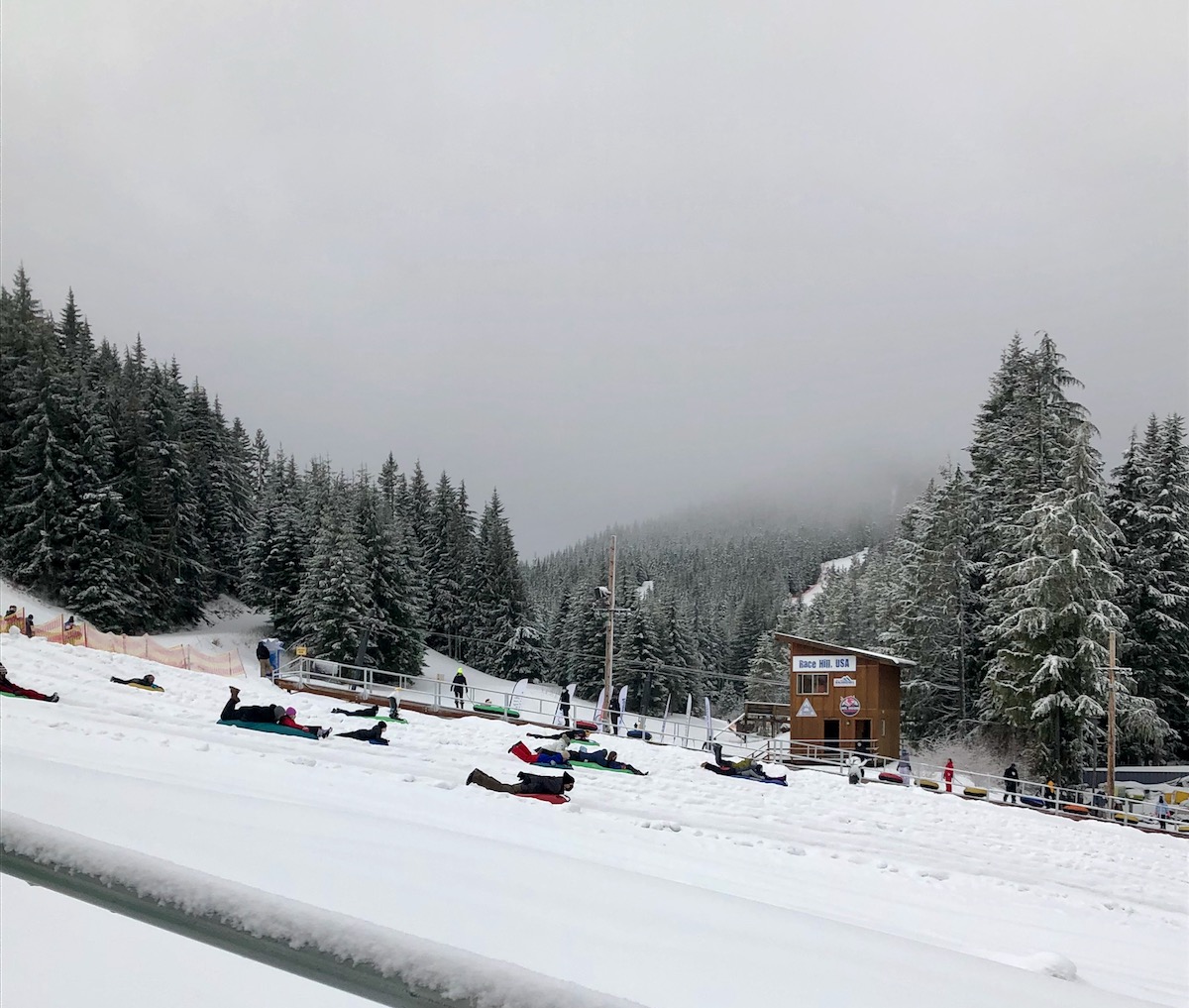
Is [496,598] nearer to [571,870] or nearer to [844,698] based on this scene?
[844,698]

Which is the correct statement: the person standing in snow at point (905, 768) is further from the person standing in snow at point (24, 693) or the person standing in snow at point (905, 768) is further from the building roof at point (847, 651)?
the person standing in snow at point (24, 693)

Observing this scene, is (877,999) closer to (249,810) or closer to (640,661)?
A: (249,810)

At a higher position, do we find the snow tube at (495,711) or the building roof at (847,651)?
the building roof at (847,651)

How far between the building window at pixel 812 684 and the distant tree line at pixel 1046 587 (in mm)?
7161

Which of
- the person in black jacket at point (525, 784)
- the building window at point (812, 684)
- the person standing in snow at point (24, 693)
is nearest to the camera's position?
the person in black jacket at point (525, 784)

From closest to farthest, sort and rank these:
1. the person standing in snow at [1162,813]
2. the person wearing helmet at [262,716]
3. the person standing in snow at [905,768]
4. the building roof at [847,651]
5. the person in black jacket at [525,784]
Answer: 1. the person in black jacket at [525,784]
2. the person wearing helmet at [262,716]
3. the person standing in snow at [905,768]
4. the person standing in snow at [1162,813]
5. the building roof at [847,651]

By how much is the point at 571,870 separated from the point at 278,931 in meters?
1.00

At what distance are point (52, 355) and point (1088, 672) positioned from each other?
58.6m

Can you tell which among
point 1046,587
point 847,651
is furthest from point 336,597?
point 1046,587

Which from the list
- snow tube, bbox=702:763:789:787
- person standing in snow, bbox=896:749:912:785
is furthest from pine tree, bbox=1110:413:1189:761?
snow tube, bbox=702:763:789:787

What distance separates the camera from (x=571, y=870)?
7.24 feet

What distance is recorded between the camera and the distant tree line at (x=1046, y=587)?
3600 cm

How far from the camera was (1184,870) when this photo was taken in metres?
20.0

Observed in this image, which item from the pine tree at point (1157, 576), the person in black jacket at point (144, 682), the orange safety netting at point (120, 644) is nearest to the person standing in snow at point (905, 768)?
the pine tree at point (1157, 576)
